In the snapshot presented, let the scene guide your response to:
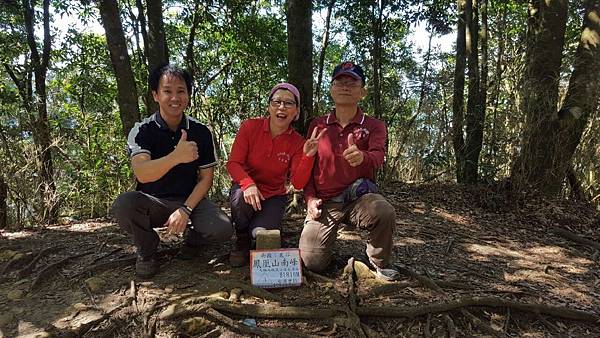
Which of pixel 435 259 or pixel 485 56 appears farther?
pixel 485 56

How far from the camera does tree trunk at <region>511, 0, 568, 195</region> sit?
5.36 metres

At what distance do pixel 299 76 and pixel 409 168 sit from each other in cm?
413

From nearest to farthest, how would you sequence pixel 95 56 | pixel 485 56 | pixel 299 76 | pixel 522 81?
pixel 299 76, pixel 522 81, pixel 485 56, pixel 95 56

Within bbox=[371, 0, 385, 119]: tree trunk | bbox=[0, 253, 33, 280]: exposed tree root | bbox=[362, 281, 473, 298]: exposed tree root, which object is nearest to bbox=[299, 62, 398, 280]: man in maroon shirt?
bbox=[362, 281, 473, 298]: exposed tree root

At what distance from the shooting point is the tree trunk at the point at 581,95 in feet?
17.6

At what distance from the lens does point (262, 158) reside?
131 inches

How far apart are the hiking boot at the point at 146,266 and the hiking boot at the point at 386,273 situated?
1.76 m

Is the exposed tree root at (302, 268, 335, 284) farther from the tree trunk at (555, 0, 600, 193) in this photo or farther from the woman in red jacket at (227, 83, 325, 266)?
the tree trunk at (555, 0, 600, 193)

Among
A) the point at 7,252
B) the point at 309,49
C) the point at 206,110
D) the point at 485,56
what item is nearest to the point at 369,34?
the point at 485,56

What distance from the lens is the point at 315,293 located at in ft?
9.59

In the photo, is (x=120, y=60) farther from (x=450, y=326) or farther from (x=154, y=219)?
(x=450, y=326)

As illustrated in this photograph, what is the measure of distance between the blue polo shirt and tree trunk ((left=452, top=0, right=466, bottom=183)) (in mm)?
5060

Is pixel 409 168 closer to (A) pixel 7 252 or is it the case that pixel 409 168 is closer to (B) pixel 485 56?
(B) pixel 485 56

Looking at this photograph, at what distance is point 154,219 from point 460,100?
6461 mm
